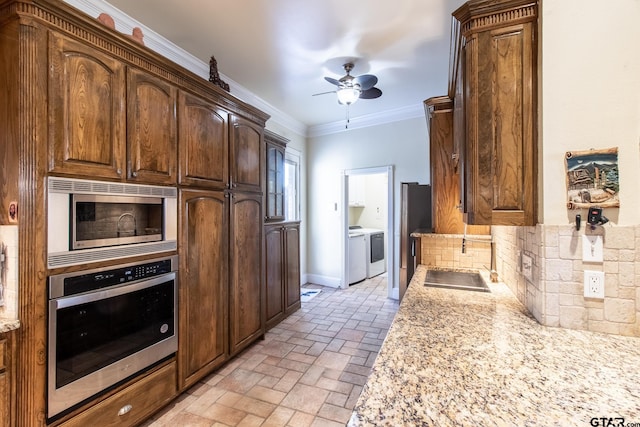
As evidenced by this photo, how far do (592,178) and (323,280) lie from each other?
432 cm

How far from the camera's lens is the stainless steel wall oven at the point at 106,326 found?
1.40 meters

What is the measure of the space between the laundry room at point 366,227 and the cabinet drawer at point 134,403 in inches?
137

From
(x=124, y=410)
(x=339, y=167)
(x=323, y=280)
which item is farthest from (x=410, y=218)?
(x=124, y=410)

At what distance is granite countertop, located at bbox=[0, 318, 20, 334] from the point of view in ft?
3.97

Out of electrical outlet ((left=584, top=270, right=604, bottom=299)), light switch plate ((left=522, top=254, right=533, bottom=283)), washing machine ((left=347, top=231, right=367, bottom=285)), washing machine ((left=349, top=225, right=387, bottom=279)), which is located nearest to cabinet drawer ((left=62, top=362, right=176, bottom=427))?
light switch plate ((left=522, top=254, right=533, bottom=283))

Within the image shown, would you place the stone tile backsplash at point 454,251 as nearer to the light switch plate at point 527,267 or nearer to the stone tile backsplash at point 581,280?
the light switch plate at point 527,267

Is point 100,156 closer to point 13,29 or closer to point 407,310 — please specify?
point 13,29

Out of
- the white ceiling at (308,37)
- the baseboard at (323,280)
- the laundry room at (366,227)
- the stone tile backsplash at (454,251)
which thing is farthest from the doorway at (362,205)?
the stone tile backsplash at (454,251)

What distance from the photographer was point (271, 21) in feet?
7.43

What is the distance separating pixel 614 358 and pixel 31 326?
7.68 feet

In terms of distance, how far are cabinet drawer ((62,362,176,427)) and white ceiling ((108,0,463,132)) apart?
256cm

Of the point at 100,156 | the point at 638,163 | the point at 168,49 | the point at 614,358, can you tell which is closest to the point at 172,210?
the point at 100,156

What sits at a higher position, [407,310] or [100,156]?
[100,156]

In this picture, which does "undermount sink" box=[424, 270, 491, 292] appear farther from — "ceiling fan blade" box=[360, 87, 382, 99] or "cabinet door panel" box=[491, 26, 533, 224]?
"ceiling fan blade" box=[360, 87, 382, 99]
